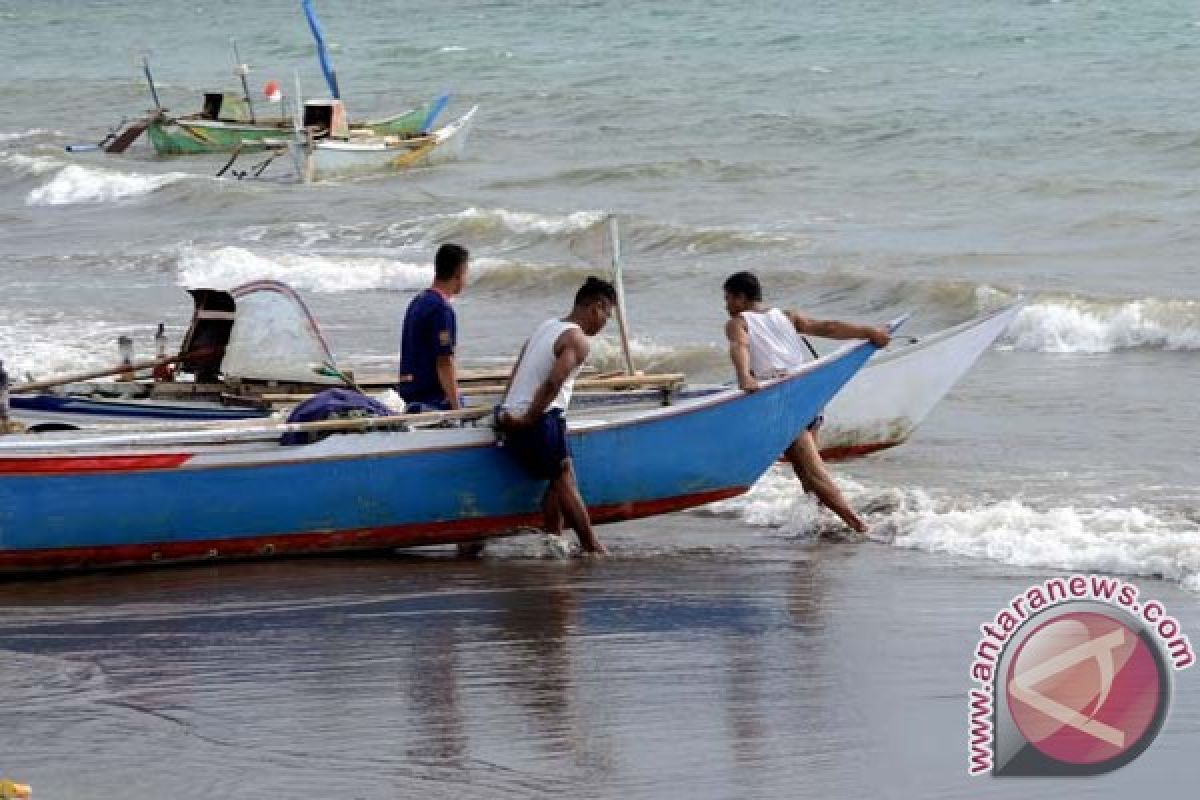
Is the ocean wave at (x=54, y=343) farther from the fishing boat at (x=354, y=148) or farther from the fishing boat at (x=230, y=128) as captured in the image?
the fishing boat at (x=230, y=128)

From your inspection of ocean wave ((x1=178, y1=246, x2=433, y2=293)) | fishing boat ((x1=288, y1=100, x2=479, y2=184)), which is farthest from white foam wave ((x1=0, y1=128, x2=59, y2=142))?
ocean wave ((x1=178, y1=246, x2=433, y2=293))

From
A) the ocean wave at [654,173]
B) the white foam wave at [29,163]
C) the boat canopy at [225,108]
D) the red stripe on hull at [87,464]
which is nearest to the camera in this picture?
the red stripe on hull at [87,464]

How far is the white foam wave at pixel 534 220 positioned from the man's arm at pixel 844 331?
11873 mm

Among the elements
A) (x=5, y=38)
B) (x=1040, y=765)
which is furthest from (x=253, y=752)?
(x=5, y=38)

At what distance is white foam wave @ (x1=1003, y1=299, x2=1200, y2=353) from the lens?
15.1 m

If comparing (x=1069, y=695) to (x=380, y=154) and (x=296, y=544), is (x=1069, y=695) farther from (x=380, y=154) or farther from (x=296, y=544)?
(x=380, y=154)

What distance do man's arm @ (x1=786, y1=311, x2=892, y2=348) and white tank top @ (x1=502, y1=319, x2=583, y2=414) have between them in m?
1.30

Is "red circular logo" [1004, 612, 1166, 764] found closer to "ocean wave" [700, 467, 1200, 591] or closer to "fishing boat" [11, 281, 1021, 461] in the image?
"ocean wave" [700, 467, 1200, 591]

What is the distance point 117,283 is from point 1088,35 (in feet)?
83.0

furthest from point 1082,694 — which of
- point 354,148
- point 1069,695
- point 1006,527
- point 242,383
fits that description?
point 354,148

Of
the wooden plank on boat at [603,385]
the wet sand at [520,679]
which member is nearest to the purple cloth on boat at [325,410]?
the wet sand at [520,679]

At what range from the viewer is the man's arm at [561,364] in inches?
341

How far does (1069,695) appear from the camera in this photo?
21.0 feet

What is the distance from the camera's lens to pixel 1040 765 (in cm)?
606
